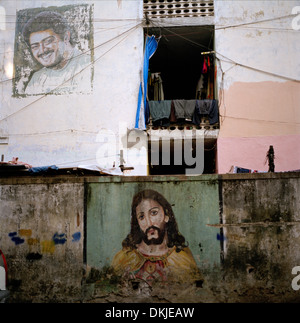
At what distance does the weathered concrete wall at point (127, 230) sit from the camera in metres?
Answer: 7.24

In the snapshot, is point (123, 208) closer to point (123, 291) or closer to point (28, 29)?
Answer: point (123, 291)

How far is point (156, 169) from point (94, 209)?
862 cm

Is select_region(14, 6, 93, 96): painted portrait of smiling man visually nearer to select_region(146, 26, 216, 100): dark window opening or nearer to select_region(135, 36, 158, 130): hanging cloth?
select_region(135, 36, 158, 130): hanging cloth

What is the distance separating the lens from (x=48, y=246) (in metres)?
7.52

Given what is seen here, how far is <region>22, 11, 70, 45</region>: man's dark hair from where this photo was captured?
45.3 ft

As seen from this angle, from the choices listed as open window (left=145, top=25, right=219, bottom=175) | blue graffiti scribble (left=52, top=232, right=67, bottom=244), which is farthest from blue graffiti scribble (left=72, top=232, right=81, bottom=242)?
open window (left=145, top=25, right=219, bottom=175)

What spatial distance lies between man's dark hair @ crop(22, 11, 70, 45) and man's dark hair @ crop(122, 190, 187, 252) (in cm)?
926

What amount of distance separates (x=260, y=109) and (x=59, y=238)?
913cm

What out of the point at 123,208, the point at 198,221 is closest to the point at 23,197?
the point at 123,208

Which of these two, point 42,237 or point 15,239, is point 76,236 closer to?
point 42,237

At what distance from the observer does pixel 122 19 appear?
13.7 metres

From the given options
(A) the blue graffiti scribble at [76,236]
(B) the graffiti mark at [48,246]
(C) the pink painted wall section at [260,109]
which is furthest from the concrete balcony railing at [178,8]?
(B) the graffiti mark at [48,246]

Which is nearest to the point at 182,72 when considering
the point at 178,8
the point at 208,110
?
the point at 178,8

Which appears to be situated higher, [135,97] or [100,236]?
[135,97]
